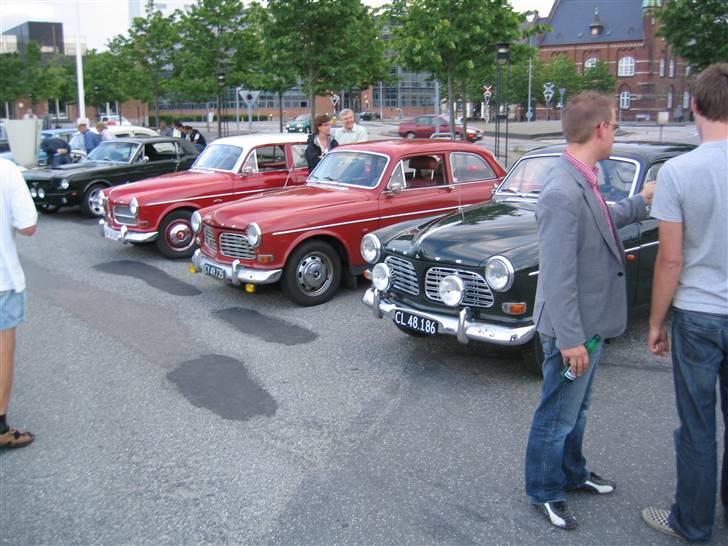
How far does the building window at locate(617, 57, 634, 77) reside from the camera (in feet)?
298

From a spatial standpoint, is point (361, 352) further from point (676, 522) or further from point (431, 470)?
point (676, 522)

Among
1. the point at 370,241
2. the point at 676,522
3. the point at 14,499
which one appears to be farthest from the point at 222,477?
the point at 370,241

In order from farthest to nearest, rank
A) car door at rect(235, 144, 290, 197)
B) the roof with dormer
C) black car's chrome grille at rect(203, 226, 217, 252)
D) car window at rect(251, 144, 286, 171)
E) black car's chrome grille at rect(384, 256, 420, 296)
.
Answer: the roof with dormer → car window at rect(251, 144, 286, 171) → car door at rect(235, 144, 290, 197) → black car's chrome grille at rect(203, 226, 217, 252) → black car's chrome grille at rect(384, 256, 420, 296)

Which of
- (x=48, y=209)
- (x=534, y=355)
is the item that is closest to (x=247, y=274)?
(x=534, y=355)

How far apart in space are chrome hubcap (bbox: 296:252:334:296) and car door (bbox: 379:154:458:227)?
2.67 ft

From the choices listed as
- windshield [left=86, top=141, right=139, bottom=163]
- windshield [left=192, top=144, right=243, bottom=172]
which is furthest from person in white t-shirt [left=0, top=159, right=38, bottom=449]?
windshield [left=86, top=141, right=139, bottom=163]

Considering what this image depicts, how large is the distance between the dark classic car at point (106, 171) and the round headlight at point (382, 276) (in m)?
9.71

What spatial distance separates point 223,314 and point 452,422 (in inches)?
149

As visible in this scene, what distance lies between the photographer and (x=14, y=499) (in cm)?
392

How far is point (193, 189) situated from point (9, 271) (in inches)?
260

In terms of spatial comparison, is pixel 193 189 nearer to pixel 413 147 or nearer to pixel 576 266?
pixel 413 147

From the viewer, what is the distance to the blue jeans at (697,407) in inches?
122

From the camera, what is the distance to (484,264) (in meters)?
5.42

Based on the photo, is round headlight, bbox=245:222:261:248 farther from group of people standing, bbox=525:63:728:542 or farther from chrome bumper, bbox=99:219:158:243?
group of people standing, bbox=525:63:728:542
